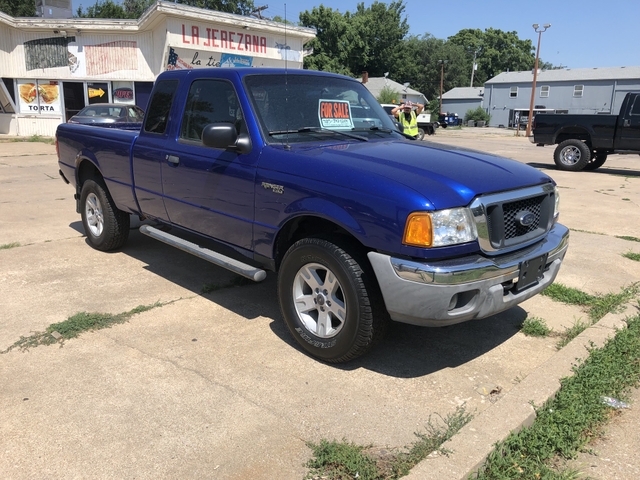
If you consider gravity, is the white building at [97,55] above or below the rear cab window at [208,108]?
above

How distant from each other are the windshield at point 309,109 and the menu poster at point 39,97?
70.4 feet

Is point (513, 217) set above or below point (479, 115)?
below

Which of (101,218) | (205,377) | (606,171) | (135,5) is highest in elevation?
(135,5)

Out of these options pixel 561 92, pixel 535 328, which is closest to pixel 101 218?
pixel 535 328

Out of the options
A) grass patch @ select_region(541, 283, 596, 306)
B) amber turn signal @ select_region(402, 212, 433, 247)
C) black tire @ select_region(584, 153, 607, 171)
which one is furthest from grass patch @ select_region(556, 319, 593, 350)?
black tire @ select_region(584, 153, 607, 171)

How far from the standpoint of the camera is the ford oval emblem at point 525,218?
349 cm

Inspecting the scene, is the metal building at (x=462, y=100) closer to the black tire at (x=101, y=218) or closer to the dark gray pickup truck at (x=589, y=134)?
the dark gray pickup truck at (x=589, y=134)

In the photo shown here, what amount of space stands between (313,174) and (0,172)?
38.4ft

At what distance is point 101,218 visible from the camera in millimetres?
6039

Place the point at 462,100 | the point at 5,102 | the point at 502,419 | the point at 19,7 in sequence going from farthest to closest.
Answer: the point at 462,100 → the point at 19,7 → the point at 5,102 → the point at 502,419

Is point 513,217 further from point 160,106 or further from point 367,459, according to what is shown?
point 160,106

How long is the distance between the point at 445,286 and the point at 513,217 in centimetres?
80

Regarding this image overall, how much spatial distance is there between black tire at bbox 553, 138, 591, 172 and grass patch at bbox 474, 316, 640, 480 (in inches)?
474

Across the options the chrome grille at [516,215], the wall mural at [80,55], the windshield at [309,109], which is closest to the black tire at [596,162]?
the windshield at [309,109]
